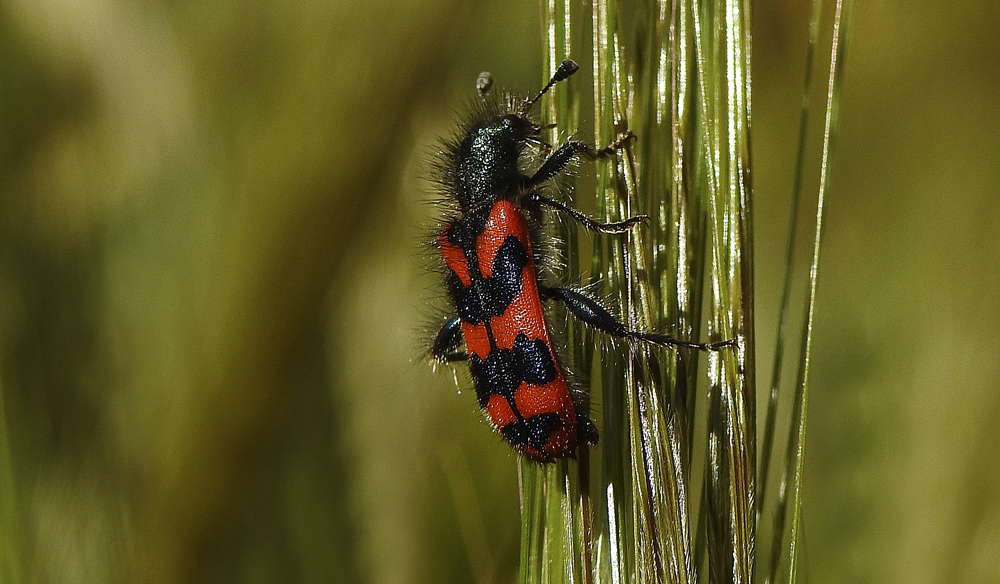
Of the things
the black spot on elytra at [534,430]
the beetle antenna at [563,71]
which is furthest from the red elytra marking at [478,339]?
the beetle antenna at [563,71]

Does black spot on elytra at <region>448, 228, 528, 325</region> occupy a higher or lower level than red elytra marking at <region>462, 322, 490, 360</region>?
higher

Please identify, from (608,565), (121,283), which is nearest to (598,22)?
(608,565)

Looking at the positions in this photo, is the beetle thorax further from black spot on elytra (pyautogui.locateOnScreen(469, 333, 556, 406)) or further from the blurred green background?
black spot on elytra (pyautogui.locateOnScreen(469, 333, 556, 406))

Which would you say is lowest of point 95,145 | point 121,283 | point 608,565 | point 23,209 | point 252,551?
point 252,551

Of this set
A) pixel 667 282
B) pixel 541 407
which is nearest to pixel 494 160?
pixel 541 407

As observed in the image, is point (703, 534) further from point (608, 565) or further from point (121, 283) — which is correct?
point (121, 283)

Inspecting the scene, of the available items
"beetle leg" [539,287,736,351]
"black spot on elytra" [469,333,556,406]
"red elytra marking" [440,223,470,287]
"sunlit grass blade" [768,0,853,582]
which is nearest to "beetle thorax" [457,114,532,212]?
"red elytra marking" [440,223,470,287]
